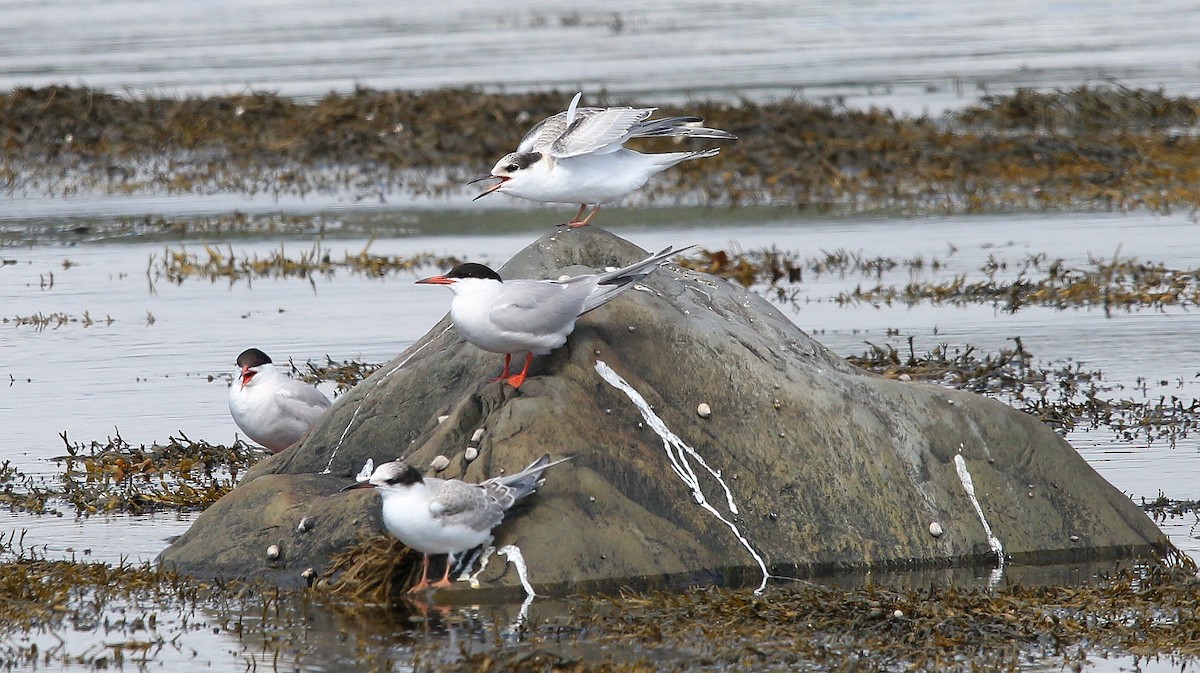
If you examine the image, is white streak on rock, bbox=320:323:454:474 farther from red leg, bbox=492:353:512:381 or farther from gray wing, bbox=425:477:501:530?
gray wing, bbox=425:477:501:530

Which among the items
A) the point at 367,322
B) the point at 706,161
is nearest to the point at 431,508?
the point at 367,322

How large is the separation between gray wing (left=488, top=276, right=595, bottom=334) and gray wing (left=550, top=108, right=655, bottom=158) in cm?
105

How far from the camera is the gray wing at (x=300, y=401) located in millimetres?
10109

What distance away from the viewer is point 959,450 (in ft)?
28.7

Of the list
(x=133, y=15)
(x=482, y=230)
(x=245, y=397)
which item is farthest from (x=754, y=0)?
(x=245, y=397)

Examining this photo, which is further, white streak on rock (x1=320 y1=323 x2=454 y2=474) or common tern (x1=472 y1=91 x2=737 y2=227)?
common tern (x1=472 y1=91 x2=737 y2=227)

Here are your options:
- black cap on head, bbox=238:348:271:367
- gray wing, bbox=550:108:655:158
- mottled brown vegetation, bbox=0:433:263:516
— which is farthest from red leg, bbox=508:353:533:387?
black cap on head, bbox=238:348:271:367

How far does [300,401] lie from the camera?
1016 centimetres

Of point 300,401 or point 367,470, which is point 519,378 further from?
point 300,401

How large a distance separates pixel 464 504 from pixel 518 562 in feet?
1.35

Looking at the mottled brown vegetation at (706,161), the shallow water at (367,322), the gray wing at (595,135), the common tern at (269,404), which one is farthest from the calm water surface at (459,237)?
the gray wing at (595,135)

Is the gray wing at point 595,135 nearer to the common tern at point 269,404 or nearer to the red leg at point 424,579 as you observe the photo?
the common tern at point 269,404

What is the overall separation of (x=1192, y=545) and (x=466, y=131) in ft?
54.5

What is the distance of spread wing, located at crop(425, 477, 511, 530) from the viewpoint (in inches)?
297
